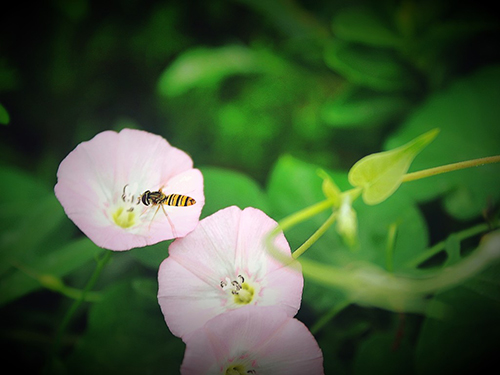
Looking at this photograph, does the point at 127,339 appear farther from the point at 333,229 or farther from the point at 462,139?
the point at 462,139

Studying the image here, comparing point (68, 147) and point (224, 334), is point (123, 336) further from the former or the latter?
point (68, 147)

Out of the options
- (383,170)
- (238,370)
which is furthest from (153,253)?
(383,170)

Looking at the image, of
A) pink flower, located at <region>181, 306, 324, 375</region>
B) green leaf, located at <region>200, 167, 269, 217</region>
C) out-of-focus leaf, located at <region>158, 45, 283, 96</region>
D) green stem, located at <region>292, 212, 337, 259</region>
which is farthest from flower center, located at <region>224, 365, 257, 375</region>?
out-of-focus leaf, located at <region>158, 45, 283, 96</region>

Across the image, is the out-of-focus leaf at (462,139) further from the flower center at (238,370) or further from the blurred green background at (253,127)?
the flower center at (238,370)

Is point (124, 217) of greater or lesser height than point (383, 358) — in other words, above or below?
above

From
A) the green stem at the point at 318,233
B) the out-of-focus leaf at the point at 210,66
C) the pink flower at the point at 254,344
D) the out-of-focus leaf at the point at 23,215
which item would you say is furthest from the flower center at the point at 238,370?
the out-of-focus leaf at the point at 210,66

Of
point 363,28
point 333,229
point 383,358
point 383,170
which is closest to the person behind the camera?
point 383,170
